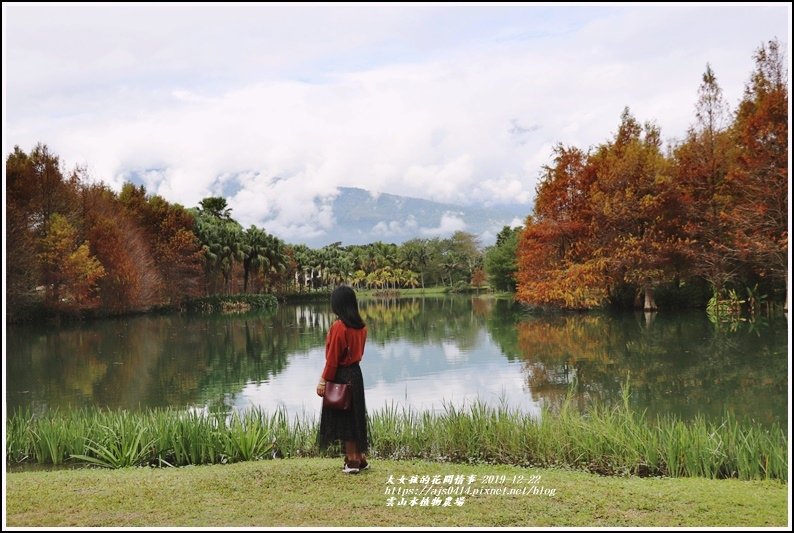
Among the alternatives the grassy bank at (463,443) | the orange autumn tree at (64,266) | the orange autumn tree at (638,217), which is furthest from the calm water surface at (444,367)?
the orange autumn tree at (64,266)

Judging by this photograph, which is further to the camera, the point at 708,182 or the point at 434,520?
the point at 708,182

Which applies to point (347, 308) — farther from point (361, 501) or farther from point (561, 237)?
point (561, 237)

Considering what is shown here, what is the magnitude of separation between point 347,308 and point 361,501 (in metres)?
Result: 1.21

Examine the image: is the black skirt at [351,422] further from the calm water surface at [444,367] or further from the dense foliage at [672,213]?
the dense foliage at [672,213]

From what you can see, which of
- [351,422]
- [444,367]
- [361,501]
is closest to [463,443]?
[351,422]

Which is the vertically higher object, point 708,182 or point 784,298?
point 708,182

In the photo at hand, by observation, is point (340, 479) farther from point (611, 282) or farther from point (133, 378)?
point (611, 282)

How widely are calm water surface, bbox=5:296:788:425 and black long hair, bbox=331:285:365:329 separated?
9.00 ft

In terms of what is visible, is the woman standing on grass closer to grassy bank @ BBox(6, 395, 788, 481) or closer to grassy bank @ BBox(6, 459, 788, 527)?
grassy bank @ BBox(6, 459, 788, 527)

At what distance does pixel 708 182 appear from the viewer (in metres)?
25.4

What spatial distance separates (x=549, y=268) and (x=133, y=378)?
60.2 feet

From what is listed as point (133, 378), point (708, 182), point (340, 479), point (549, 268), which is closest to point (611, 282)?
point (549, 268)

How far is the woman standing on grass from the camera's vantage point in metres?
4.78

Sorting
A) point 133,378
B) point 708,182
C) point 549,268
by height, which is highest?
point 708,182
